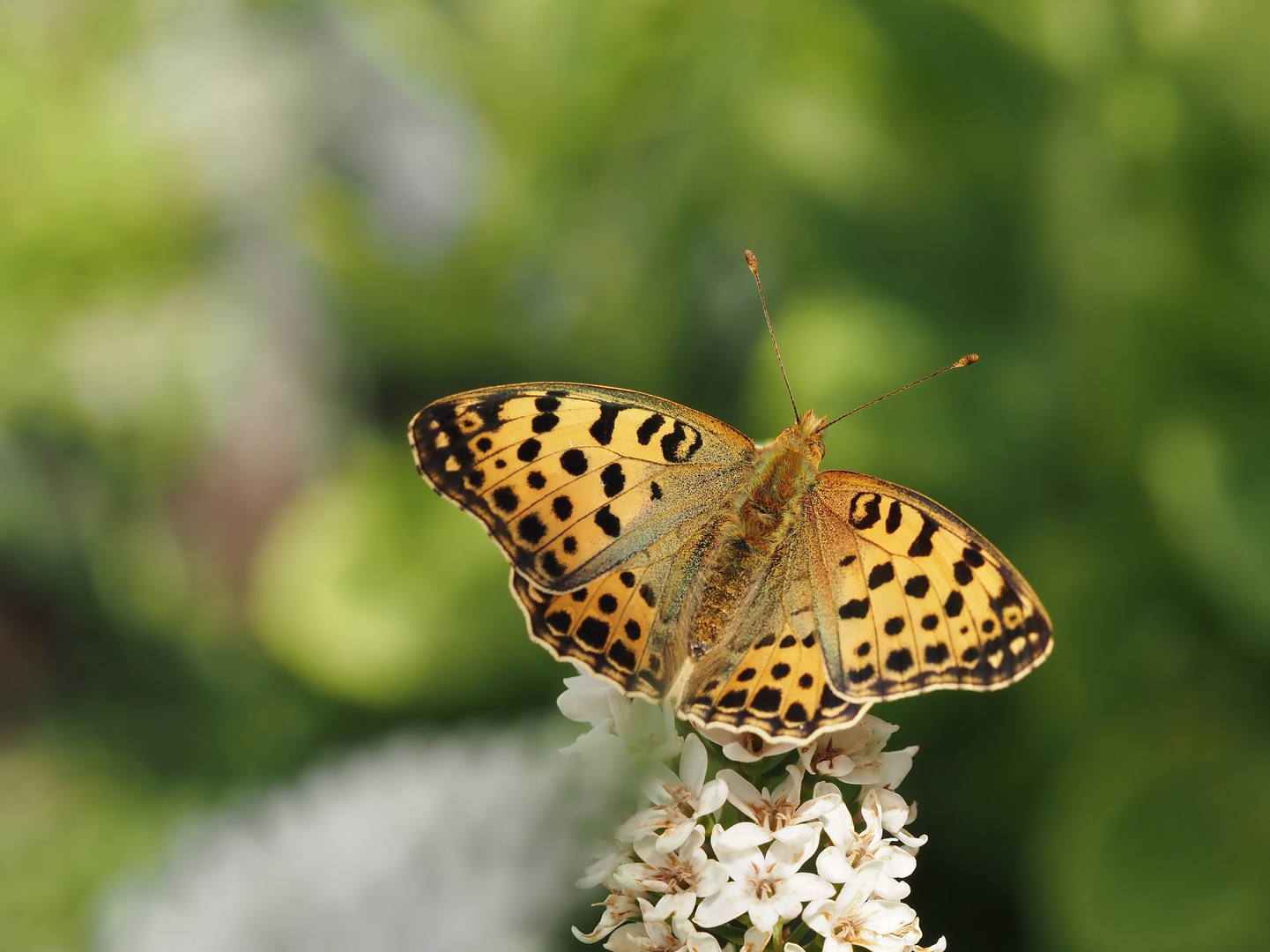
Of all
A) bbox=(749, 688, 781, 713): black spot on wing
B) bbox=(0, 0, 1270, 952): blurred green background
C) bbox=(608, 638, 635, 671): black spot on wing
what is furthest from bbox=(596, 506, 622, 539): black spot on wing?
bbox=(0, 0, 1270, 952): blurred green background

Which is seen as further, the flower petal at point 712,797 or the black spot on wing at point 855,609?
the black spot on wing at point 855,609

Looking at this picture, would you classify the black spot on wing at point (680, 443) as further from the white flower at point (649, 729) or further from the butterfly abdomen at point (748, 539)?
the white flower at point (649, 729)

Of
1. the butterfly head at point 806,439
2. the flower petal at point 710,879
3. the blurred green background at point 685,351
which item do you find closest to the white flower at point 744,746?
the flower petal at point 710,879

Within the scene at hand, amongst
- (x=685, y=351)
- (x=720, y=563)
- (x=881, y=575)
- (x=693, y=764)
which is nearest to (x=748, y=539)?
(x=720, y=563)

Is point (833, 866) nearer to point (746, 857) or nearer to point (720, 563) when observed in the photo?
point (746, 857)

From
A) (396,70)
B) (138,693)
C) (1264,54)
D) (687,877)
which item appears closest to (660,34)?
(396,70)

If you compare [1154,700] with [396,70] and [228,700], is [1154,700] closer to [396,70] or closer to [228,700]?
[228,700]
